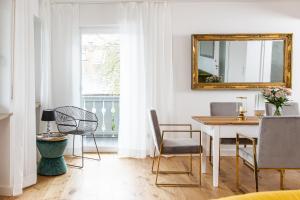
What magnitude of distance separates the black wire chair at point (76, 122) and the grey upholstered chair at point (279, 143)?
245 cm

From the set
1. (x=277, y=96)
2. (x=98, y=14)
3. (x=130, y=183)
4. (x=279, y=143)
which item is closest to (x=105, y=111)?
(x=98, y=14)

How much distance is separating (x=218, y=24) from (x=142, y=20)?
123cm

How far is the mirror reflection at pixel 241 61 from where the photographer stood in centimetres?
511

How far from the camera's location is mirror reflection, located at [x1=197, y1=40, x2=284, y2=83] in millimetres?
5109

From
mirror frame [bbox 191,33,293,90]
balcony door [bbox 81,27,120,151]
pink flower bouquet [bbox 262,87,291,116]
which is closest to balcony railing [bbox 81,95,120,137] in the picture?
balcony door [bbox 81,27,120,151]

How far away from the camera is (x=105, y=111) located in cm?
625

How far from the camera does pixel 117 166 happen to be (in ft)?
14.8

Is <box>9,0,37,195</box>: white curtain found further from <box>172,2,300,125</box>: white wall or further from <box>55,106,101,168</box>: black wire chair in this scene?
<box>172,2,300,125</box>: white wall

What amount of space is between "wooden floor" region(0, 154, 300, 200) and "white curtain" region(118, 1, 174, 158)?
0.49m

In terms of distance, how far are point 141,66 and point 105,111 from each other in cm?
161

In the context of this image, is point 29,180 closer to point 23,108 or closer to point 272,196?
point 23,108

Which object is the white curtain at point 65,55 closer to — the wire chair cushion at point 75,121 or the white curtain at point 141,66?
the wire chair cushion at point 75,121

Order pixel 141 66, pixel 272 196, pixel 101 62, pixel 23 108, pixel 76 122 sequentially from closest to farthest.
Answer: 1. pixel 272 196
2. pixel 23 108
3. pixel 76 122
4. pixel 141 66
5. pixel 101 62

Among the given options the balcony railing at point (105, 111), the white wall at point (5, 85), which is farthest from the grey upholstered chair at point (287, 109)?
A: the white wall at point (5, 85)
